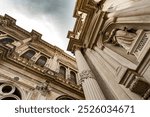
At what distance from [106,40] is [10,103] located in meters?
7.57

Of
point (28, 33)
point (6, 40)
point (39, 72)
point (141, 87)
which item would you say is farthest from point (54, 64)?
point (141, 87)

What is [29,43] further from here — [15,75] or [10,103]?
[10,103]

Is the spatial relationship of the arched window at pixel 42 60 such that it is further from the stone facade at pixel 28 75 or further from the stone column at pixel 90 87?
the stone column at pixel 90 87

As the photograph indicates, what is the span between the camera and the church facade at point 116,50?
18.8 ft

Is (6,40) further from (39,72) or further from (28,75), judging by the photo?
(28,75)

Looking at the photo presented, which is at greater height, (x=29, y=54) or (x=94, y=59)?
(x=94, y=59)

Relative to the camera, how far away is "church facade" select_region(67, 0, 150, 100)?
5.74 meters

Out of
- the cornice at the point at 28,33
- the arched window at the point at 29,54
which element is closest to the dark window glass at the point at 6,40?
the cornice at the point at 28,33

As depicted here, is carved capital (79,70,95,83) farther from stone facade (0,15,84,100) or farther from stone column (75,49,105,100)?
stone facade (0,15,84,100)

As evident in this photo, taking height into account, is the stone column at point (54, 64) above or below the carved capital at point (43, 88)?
below

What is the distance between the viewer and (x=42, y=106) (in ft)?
15.9

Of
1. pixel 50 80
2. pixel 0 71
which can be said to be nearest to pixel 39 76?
pixel 50 80

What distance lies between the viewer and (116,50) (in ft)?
30.7

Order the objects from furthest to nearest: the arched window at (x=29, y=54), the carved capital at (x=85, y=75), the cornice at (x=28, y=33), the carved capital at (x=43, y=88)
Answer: the cornice at (x=28, y=33)
the arched window at (x=29, y=54)
the carved capital at (x=43, y=88)
the carved capital at (x=85, y=75)
